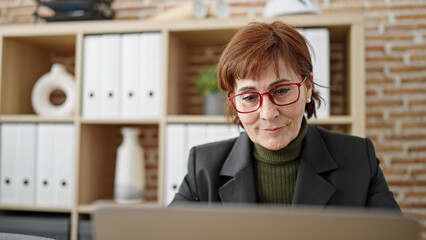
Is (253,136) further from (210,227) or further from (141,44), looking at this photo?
(141,44)

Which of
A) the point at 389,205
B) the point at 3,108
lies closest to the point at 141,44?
the point at 3,108

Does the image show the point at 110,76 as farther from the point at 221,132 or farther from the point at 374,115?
the point at 374,115

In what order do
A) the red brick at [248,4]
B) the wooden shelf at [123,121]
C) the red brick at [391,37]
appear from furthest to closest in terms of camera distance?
1. the red brick at [248,4]
2. the red brick at [391,37]
3. the wooden shelf at [123,121]

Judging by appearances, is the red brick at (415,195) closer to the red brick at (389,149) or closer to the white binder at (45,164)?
the red brick at (389,149)

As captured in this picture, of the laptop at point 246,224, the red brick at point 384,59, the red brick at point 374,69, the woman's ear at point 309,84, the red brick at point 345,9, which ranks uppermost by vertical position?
the red brick at point 345,9

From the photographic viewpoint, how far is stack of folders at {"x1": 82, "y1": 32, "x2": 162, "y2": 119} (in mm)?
2078

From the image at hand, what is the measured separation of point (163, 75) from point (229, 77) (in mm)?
909

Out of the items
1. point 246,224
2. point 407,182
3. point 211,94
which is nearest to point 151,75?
point 211,94

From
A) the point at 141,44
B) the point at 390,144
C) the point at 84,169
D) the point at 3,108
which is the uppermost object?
the point at 141,44

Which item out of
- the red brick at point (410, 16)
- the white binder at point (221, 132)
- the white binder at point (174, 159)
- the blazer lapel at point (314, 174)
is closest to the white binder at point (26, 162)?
the white binder at point (174, 159)

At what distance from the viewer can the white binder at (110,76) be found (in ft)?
6.91

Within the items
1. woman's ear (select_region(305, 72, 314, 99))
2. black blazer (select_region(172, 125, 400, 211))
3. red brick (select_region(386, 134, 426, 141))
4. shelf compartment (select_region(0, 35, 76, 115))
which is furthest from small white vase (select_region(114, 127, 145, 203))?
red brick (select_region(386, 134, 426, 141))

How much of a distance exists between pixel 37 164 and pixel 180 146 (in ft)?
2.62

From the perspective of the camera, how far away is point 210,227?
0.52 meters
